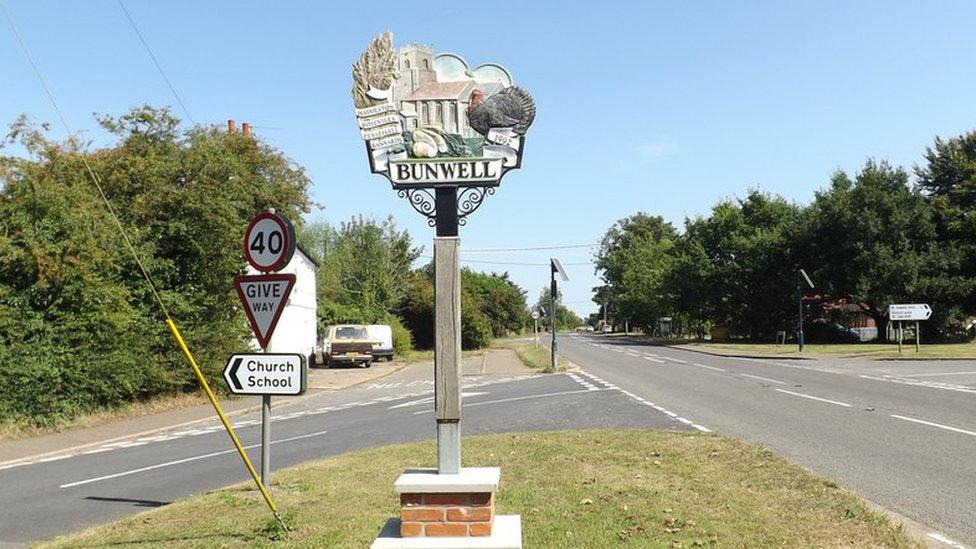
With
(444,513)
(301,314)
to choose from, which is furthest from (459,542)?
(301,314)

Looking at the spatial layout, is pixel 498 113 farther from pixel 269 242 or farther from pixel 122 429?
pixel 122 429

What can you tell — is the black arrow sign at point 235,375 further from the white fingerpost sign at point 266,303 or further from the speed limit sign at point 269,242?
the speed limit sign at point 269,242

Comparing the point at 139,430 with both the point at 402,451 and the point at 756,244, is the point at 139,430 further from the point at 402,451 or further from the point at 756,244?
the point at 756,244

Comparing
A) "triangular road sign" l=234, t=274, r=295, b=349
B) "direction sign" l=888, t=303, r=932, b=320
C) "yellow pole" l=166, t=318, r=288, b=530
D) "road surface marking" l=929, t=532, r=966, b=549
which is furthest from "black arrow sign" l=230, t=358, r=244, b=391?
"direction sign" l=888, t=303, r=932, b=320

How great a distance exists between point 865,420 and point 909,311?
92.7 ft

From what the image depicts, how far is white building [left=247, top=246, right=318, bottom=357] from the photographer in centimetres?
3816

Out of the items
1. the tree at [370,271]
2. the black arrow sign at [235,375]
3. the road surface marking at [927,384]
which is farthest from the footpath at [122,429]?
the tree at [370,271]

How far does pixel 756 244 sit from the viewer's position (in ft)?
212

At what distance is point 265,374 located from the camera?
7.05m

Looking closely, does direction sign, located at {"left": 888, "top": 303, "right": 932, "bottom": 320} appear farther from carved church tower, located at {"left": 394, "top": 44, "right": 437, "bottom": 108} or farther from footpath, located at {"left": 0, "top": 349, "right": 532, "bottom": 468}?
carved church tower, located at {"left": 394, "top": 44, "right": 437, "bottom": 108}

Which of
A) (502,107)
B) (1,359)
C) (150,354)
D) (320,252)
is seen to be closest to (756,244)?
(320,252)

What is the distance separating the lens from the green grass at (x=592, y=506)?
Result: 6.40 m

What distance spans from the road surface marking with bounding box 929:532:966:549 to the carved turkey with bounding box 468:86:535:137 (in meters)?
4.50

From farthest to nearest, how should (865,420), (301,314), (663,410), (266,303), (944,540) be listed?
1. (301,314)
2. (663,410)
3. (865,420)
4. (266,303)
5. (944,540)
